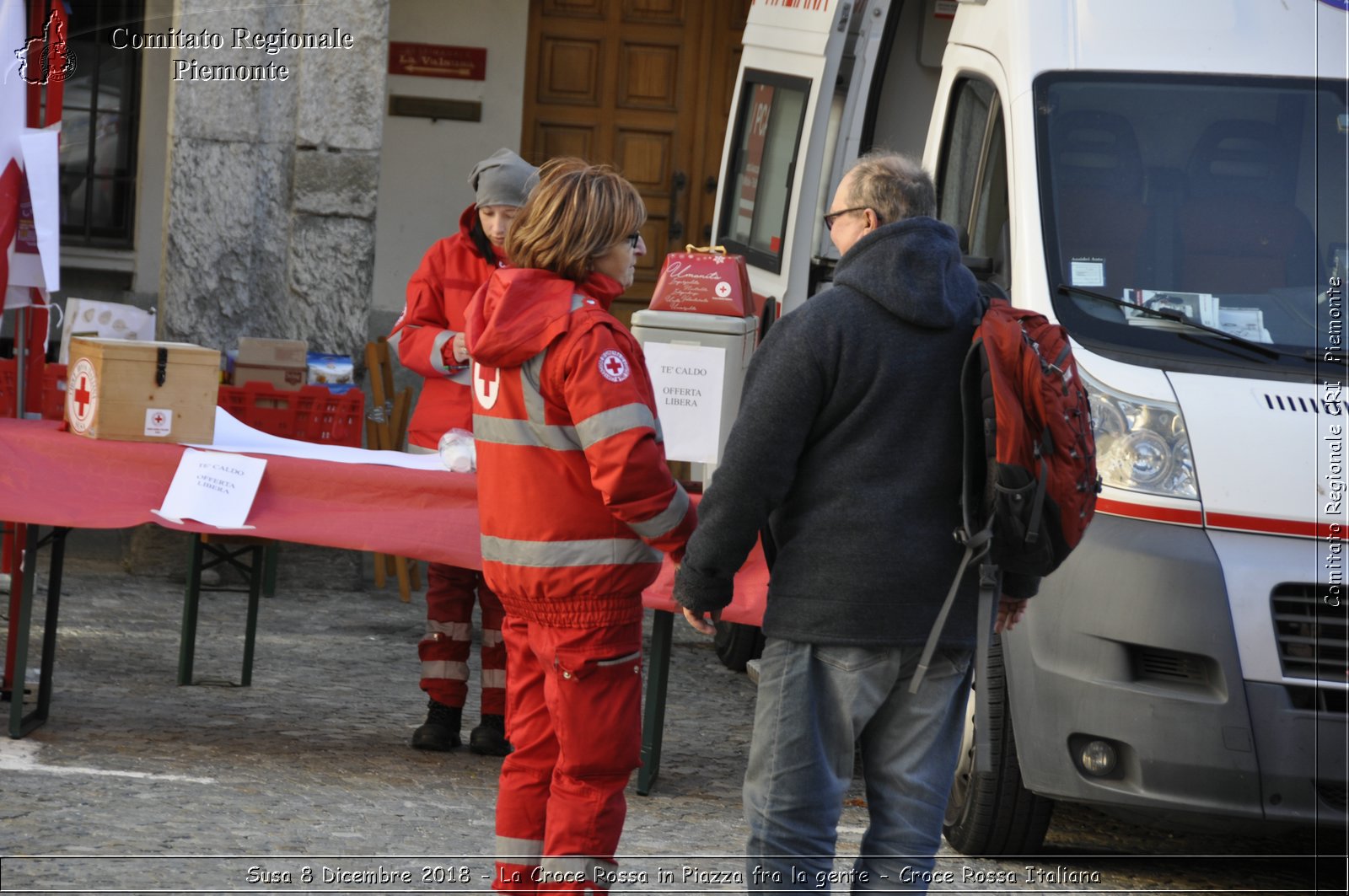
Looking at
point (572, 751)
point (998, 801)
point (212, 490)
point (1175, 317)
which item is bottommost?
point (998, 801)

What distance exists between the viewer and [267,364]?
677 cm

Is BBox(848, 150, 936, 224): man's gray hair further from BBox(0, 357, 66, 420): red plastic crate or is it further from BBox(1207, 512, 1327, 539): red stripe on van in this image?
BBox(0, 357, 66, 420): red plastic crate

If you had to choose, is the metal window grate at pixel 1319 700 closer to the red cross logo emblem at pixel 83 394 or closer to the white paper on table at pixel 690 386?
the white paper on table at pixel 690 386

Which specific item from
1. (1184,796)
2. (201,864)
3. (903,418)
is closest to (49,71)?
(201,864)

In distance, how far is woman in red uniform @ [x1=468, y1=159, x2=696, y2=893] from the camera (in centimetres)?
342

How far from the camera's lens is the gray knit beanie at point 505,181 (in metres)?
5.09

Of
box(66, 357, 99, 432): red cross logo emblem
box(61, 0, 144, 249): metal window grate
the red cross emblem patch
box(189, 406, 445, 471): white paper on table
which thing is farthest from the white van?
box(61, 0, 144, 249): metal window grate

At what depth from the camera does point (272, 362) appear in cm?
677

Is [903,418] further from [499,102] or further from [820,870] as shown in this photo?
[499,102]

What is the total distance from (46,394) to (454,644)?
168cm

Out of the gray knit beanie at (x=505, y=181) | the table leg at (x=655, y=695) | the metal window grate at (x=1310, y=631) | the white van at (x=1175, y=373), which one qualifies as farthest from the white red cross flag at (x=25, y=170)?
the metal window grate at (x=1310, y=631)

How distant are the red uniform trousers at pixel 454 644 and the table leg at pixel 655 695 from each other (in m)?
0.50

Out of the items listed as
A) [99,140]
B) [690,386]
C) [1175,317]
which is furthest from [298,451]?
[99,140]

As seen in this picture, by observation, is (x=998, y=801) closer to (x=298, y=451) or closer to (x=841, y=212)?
(x=841, y=212)
